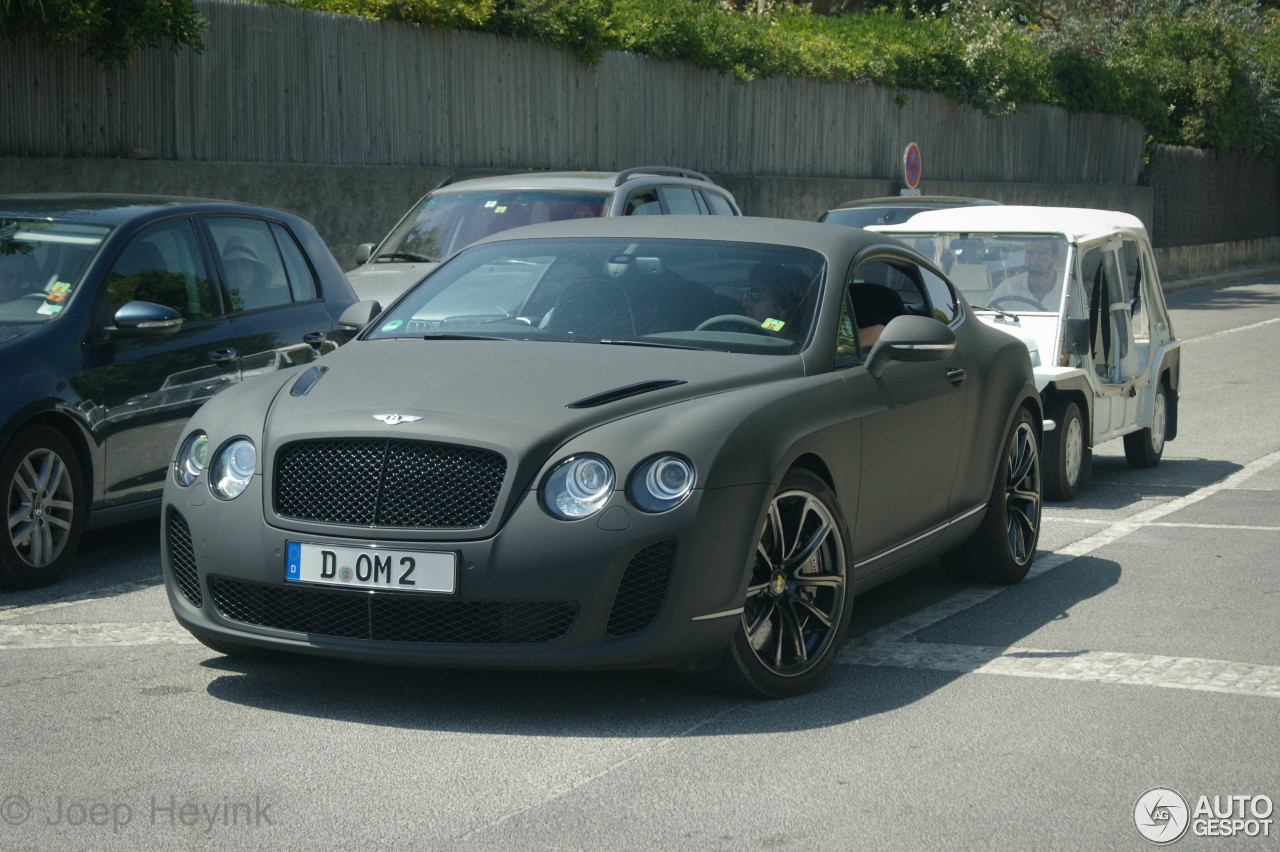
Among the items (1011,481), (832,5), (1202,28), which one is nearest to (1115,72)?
(1202,28)

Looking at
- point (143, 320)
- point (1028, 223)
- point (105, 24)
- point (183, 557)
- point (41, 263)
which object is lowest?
point (183, 557)

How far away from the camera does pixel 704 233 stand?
6375mm

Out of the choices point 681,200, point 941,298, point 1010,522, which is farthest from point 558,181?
point 1010,522

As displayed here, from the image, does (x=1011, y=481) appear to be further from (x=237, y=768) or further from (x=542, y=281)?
(x=237, y=768)

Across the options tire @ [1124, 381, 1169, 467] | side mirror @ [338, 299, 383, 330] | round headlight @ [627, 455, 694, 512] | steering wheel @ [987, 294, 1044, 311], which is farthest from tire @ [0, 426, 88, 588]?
tire @ [1124, 381, 1169, 467]

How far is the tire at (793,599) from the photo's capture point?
5137mm

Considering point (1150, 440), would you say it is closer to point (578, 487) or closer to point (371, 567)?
point (578, 487)

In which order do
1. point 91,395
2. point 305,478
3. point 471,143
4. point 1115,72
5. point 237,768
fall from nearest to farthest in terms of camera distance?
1. point 237,768
2. point 305,478
3. point 91,395
4. point 471,143
5. point 1115,72

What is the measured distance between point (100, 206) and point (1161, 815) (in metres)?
5.94

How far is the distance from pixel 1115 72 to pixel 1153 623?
1365 inches

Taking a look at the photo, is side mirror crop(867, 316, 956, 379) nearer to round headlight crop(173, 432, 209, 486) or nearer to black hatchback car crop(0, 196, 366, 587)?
round headlight crop(173, 432, 209, 486)

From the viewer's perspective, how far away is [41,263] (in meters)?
7.63

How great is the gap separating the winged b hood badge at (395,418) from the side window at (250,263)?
11.8ft

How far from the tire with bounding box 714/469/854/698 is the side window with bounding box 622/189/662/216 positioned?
23.7 ft
